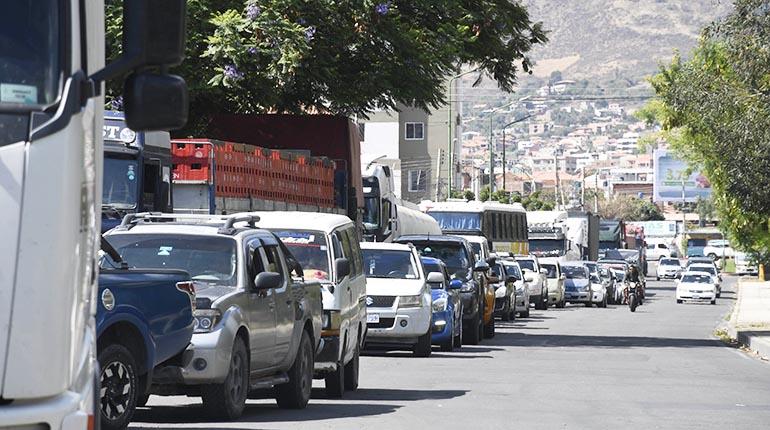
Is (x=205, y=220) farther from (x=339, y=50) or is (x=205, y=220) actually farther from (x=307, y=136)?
(x=307, y=136)

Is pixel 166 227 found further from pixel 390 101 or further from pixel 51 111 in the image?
pixel 390 101

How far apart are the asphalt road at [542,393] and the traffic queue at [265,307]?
368mm

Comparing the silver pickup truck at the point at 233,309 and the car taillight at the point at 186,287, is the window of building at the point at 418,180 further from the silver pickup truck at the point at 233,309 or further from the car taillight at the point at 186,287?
the car taillight at the point at 186,287

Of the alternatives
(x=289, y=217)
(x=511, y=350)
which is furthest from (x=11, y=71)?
(x=511, y=350)

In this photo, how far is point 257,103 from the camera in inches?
1238

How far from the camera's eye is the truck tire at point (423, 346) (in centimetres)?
2544

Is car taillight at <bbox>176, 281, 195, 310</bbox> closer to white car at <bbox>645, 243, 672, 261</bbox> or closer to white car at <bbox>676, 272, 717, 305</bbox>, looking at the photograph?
white car at <bbox>676, 272, 717, 305</bbox>

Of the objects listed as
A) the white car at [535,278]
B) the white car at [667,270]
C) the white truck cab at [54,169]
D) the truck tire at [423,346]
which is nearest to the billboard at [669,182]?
the white car at [667,270]

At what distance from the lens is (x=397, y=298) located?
82.1ft

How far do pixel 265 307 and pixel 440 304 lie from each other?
12.9 m

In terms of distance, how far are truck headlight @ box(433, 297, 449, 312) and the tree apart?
441cm

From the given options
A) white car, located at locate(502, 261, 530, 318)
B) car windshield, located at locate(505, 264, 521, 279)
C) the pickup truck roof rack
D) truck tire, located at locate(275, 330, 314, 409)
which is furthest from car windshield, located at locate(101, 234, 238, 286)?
car windshield, located at locate(505, 264, 521, 279)

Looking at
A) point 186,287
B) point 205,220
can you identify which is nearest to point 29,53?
point 186,287

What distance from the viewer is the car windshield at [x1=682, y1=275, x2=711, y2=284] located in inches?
2591
